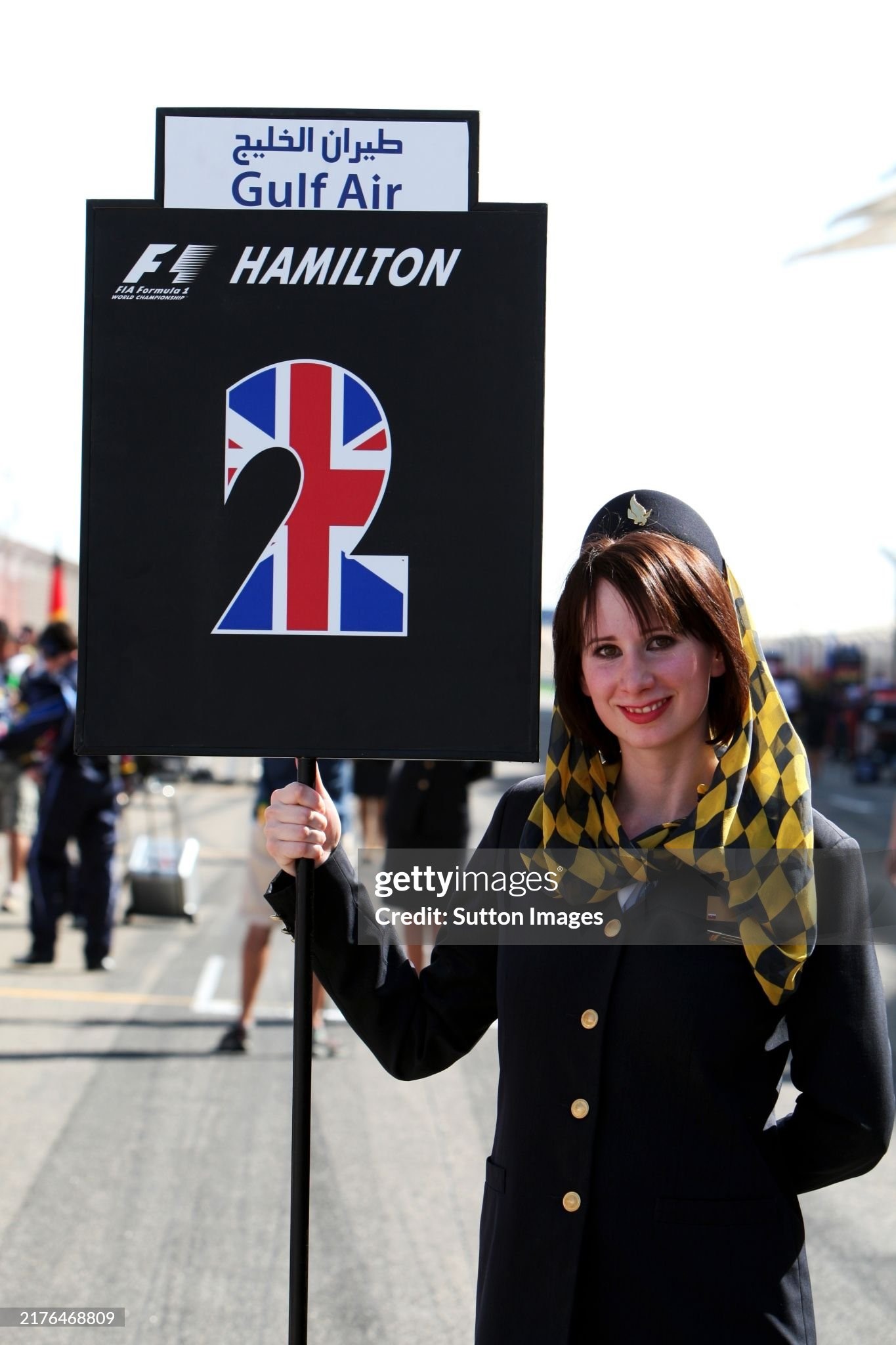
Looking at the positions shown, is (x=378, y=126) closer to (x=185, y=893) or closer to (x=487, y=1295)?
(x=487, y=1295)

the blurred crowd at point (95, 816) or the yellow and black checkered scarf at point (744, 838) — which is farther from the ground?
the yellow and black checkered scarf at point (744, 838)

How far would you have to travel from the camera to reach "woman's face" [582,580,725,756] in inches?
83.5

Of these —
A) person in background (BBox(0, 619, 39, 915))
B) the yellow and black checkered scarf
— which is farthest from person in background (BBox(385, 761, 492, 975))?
the yellow and black checkered scarf

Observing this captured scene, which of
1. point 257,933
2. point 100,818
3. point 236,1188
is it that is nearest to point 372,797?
point 100,818

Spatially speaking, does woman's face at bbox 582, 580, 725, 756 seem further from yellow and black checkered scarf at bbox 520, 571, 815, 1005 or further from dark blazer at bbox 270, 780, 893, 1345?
dark blazer at bbox 270, 780, 893, 1345

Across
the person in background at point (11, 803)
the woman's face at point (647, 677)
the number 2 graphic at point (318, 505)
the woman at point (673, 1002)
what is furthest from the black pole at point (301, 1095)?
the person in background at point (11, 803)

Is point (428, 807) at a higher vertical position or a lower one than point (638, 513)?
lower

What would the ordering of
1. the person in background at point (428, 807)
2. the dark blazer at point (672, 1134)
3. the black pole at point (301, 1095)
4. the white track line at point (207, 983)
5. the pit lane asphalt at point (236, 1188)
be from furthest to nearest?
1. the white track line at point (207, 983)
2. the person in background at point (428, 807)
3. the pit lane asphalt at point (236, 1188)
4. the black pole at point (301, 1095)
5. the dark blazer at point (672, 1134)

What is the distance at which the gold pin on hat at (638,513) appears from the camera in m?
2.17

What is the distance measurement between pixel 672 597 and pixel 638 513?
0.14 meters

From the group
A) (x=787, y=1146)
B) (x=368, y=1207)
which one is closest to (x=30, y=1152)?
(x=368, y=1207)

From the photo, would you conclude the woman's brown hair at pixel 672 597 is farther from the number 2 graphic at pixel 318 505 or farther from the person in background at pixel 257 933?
the person in background at pixel 257 933

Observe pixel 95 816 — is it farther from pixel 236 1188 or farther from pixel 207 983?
pixel 236 1188

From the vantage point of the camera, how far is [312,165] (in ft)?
7.08
